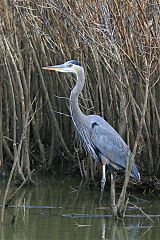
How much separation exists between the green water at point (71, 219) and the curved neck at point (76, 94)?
2.83 feet

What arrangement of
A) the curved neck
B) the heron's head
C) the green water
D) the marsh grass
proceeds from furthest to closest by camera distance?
the curved neck
the heron's head
the marsh grass
the green water

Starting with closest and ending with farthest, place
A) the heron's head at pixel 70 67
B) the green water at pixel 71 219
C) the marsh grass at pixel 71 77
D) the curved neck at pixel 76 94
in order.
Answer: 1. the green water at pixel 71 219
2. the marsh grass at pixel 71 77
3. the heron's head at pixel 70 67
4. the curved neck at pixel 76 94

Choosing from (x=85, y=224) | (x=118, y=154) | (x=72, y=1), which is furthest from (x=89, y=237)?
(x=72, y=1)

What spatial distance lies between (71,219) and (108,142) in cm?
133

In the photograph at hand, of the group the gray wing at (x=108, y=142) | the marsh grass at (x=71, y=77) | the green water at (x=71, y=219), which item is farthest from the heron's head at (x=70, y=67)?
the green water at (x=71, y=219)

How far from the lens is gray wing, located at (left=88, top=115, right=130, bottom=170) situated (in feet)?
24.8

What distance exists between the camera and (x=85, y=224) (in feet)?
21.1

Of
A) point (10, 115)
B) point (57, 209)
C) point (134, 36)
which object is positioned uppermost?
point (134, 36)

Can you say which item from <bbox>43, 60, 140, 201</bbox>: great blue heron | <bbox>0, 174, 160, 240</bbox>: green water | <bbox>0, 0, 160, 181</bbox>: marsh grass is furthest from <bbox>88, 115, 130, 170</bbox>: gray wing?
<bbox>0, 174, 160, 240</bbox>: green water

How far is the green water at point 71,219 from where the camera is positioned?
6062mm

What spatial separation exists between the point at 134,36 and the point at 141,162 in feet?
4.85

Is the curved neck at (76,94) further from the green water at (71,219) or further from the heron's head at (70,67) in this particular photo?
the green water at (71,219)

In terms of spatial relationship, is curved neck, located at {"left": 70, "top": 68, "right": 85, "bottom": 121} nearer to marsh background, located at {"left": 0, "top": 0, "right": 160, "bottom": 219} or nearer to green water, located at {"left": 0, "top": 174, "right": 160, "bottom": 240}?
marsh background, located at {"left": 0, "top": 0, "right": 160, "bottom": 219}

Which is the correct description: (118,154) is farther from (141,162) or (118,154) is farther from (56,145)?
(56,145)
